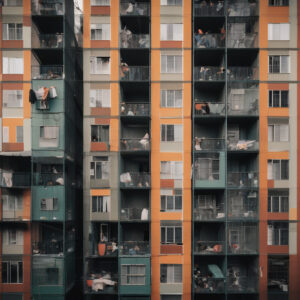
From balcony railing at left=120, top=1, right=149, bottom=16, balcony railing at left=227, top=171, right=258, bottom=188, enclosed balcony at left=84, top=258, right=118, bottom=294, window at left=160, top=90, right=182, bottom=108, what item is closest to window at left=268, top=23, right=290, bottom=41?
window at left=160, top=90, right=182, bottom=108

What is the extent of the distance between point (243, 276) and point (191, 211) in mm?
6822

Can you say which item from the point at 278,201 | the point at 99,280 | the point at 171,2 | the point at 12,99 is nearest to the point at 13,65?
the point at 12,99

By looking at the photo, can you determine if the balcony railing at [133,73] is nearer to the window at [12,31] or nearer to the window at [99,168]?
the window at [99,168]

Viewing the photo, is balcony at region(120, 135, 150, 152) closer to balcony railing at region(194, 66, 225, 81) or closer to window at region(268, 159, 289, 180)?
balcony railing at region(194, 66, 225, 81)

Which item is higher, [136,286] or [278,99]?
[278,99]

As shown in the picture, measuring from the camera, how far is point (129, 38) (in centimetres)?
2223

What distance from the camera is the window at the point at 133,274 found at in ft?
68.9

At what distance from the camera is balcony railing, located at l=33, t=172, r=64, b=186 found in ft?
68.2

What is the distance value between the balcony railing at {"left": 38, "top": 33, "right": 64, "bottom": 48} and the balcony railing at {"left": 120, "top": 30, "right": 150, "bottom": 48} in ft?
16.1

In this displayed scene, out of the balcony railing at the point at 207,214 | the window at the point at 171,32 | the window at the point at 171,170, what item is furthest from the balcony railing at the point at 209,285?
the window at the point at 171,32

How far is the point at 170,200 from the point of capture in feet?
71.7

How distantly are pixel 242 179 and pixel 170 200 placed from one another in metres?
6.09

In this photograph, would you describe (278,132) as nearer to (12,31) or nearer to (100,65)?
(100,65)

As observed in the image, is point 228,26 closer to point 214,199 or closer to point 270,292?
point 214,199
